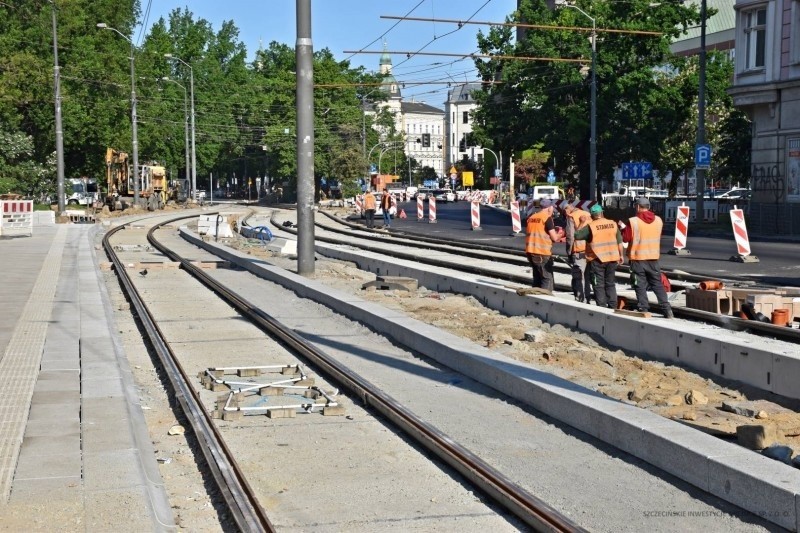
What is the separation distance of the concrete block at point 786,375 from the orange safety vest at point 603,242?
5.22 metres

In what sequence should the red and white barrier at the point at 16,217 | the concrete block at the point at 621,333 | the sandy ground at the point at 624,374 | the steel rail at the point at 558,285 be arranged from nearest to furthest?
the sandy ground at the point at 624,374 < the concrete block at the point at 621,333 < the steel rail at the point at 558,285 < the red and white barrier at the point at 16,217

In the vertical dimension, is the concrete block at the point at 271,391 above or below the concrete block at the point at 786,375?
below

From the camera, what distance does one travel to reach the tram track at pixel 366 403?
6.73 m

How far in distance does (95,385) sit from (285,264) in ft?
55.1

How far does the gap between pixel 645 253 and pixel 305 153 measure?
9505mm

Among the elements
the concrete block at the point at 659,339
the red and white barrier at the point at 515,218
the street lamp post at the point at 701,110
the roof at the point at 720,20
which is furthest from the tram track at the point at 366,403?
the roof at the point at 720,20

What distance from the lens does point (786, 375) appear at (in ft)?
33.5

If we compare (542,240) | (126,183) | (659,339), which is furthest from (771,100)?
(126,183)

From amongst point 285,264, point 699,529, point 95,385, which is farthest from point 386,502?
point 285,264

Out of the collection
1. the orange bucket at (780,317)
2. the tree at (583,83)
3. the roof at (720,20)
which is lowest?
the orange bucket at (780,317)

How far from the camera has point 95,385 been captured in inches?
411

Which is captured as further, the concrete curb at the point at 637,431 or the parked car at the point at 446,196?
the parked car at the point at 446,196

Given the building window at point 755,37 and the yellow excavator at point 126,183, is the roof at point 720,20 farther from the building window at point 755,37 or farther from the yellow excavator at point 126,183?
the building window at point 755,37

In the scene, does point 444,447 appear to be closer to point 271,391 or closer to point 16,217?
point 271,391
